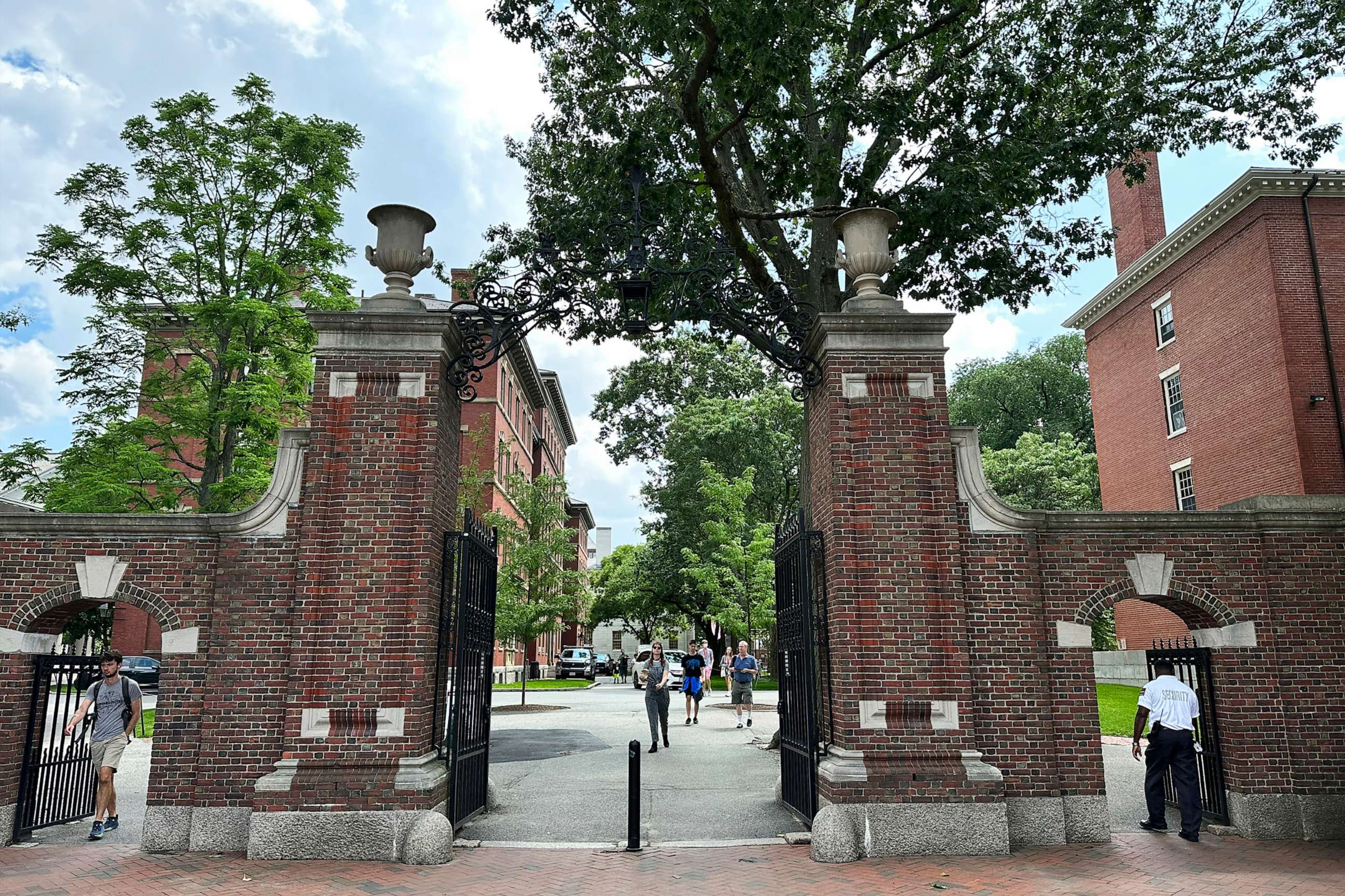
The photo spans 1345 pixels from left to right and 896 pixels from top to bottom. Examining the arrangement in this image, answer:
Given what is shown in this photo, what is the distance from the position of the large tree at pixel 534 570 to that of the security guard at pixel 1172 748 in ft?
61.8

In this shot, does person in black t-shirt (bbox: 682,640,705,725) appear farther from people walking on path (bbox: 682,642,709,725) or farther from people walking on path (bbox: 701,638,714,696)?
people walking on path (bbox: 701,638,714,696)

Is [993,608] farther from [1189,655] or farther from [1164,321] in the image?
[1164,321]

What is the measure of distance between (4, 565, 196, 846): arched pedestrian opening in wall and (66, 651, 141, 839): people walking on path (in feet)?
0.04

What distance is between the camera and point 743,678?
20.7 metres

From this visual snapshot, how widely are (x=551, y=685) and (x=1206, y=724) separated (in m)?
36.0

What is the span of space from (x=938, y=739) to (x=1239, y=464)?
881 inches

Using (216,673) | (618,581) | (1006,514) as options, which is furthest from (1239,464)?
(618,581)

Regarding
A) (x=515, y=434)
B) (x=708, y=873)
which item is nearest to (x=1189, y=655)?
(x=708, y=873)

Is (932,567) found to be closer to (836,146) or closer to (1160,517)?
(1160,517)

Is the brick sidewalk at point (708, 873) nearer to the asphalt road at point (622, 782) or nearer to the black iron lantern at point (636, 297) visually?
the asphalt road at point (622, 782)

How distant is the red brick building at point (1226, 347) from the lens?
23.5 meters

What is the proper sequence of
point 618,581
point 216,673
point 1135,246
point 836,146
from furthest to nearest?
point 618,581 < point 1135,246 < point 836,146 < point 216,673

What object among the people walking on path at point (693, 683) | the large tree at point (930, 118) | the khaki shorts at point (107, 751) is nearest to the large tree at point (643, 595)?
the people walking on path at point (693, 683)

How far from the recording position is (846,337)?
8.77m
